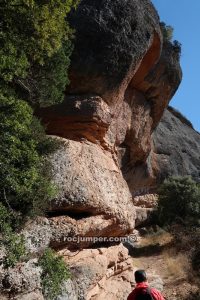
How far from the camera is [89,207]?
10797 millimetres

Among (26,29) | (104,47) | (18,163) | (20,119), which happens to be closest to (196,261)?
(104,47)

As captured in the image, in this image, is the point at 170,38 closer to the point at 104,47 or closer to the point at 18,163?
the point at 104,47

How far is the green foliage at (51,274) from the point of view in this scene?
777cm

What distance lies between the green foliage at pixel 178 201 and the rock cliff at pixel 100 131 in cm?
584

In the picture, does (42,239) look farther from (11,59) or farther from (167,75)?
(167,75)

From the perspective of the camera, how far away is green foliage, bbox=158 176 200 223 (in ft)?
73.6

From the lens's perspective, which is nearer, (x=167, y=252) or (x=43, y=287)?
(x=43, y=287)

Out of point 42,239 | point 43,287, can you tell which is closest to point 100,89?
point 42,239

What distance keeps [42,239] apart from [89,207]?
206cm

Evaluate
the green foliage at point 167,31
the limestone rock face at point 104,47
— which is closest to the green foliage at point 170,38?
the green foliage at point 167,31

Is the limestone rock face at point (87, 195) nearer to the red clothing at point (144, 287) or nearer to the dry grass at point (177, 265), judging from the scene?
the dry grass at point (177, 265)

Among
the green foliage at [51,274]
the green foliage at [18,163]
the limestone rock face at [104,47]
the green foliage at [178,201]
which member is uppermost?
the limestone rock face at [104,47]

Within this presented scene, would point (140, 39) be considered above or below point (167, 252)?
above

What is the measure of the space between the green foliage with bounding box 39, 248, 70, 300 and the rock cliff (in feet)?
3.06
